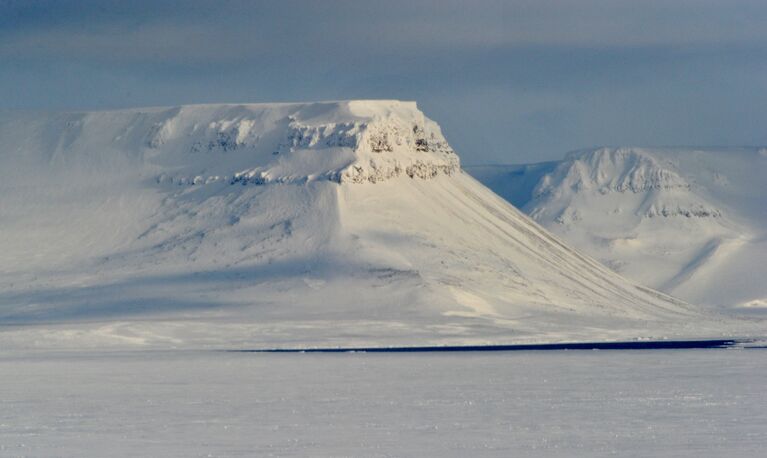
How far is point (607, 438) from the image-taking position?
55.4m

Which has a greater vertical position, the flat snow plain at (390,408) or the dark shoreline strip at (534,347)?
the dark shoreline strip at (534,347)

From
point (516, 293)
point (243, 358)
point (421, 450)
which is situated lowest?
point (421, 450)

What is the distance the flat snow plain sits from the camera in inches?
2126

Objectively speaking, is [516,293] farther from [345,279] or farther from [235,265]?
[235,265]

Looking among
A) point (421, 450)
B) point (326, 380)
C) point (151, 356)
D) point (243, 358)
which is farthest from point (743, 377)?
point (151, 356)

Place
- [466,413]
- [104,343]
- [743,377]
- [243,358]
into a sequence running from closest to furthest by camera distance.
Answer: [466,413] → [743,377] → [243,358] → [104,343]

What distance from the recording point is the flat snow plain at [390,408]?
177ft

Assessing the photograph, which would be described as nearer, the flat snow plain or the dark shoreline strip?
the flat snow plain

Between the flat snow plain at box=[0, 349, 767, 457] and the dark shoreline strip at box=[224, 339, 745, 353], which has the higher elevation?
the dark shoreline strip at box=[224, 339, 745, 353]

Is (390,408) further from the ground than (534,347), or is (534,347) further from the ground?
(534,347)

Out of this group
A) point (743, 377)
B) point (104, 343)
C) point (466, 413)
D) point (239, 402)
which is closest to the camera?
point (466, 413)

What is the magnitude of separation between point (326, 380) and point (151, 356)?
110 feet

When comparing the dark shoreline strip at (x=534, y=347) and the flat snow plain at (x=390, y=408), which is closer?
the flat snow plain at (x=390, y=408)

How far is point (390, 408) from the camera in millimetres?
66438
